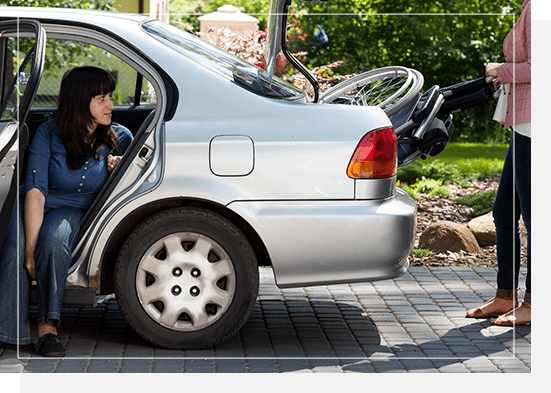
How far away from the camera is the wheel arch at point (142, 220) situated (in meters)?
4.64

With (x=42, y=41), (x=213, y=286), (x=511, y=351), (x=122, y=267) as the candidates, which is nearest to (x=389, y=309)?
(x=511, y=351)

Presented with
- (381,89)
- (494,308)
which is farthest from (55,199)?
(381,89)

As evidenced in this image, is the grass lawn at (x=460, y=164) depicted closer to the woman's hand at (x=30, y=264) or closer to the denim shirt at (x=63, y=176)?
the denim shirt at (x=63, y=176)

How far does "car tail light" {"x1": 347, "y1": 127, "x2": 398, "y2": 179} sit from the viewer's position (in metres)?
4.56

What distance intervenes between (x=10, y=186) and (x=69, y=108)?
603 millimetres

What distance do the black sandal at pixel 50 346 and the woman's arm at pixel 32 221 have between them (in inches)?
13.7

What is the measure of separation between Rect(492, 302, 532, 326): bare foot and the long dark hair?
8.46ft

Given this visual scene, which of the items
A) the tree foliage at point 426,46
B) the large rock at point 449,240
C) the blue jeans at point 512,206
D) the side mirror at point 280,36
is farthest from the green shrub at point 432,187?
the side mirror at point 280,36

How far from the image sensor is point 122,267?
15.0 ft

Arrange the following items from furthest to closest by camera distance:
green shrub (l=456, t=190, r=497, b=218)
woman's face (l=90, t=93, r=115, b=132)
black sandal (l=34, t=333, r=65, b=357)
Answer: green shrub (l=456, t=190, r=497, b=218), woman's face (l=90, t=93, r=115, b=132), black sandal (l=34, t=333, r=65, b=357)

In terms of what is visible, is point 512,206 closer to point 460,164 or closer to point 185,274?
point 185,274

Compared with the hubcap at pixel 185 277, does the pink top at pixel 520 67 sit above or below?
above

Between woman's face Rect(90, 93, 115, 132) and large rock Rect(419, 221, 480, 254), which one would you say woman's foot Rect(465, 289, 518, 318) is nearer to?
large rock Rect(419, 221, 480, 254)

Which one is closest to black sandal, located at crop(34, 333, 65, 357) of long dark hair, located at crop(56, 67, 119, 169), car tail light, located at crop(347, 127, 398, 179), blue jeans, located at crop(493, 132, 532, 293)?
long dark hair, located at crop(56, 67, 119, 169)
